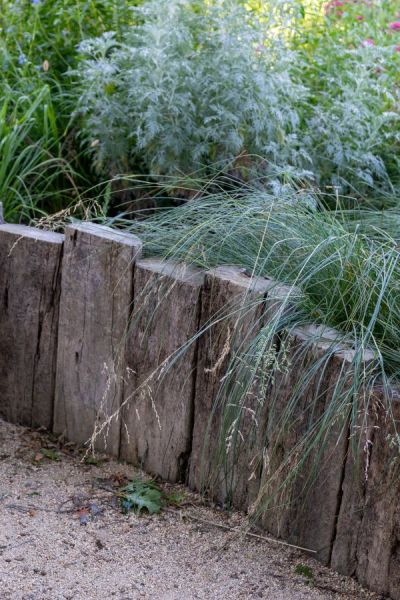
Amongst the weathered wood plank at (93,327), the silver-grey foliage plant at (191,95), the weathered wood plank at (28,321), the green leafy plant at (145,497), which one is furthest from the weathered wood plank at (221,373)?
the silver-grey foliage plant at (191,95)

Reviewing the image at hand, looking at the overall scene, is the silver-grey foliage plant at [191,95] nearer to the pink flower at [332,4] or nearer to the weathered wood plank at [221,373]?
the weathered wood plank at [221,373]

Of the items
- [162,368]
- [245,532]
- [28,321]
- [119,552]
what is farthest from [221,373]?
[28,321]

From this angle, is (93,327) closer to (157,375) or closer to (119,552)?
(157,375)

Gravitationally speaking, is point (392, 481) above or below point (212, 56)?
below

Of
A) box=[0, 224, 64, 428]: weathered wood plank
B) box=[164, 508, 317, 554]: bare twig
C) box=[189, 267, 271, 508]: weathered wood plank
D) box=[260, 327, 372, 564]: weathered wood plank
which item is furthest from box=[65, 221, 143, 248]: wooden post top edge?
box=[164, 508, 317, 554]: bare twig

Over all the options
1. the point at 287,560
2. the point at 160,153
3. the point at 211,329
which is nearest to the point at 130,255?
the point at 211,329

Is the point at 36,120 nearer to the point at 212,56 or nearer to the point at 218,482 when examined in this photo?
the point at 212,56

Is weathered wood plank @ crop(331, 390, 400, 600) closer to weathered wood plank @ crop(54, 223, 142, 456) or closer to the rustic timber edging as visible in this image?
the rustic timber edging

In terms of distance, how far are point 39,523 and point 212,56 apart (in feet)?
6.78

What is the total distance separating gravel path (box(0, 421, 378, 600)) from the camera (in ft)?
9.28

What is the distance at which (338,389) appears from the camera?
268 cm

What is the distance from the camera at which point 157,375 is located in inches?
131

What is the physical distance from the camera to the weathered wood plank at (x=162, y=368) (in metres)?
3.20

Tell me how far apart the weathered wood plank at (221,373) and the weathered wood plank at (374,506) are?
1.13 ft
